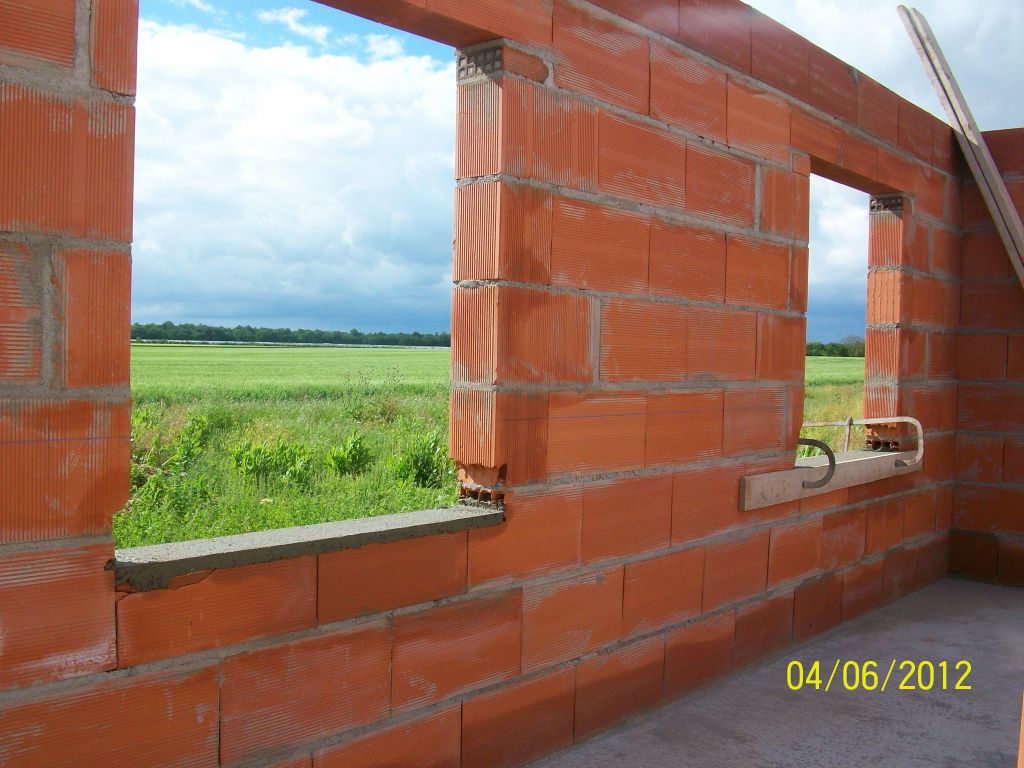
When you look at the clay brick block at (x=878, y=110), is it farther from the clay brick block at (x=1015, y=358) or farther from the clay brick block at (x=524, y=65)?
the clay brick block at (x=524, y=65)

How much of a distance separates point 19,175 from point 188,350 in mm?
48234

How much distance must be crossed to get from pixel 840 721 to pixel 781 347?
1.58 meters

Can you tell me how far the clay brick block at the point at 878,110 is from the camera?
469 cm

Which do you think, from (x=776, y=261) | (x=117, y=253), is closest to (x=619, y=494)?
(x=776, y=261)

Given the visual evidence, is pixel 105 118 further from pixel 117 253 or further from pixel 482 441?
pixel 482 441

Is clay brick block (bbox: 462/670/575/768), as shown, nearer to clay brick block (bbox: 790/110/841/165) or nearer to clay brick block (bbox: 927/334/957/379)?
clay brick block (bbox: 790/110/841/165)

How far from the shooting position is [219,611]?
82.9 inches

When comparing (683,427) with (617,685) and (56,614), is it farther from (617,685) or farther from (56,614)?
(56,614)

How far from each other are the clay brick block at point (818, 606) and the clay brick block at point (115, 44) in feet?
11.8

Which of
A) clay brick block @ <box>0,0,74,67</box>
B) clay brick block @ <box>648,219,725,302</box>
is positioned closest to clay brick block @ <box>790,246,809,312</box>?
clay brick block @ <box>648,219,725,302</box>

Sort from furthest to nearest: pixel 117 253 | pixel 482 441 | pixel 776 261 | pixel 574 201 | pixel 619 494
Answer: pixel 776 261 → pixel 619 494 → pixel 574 201 → pixel 482 441 → pixel 117 253

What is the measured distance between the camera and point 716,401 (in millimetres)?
3641

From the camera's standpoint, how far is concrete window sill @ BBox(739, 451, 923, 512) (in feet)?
12.6

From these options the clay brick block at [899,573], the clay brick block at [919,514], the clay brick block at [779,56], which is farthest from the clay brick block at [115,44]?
the clay brick block at [919,514]
